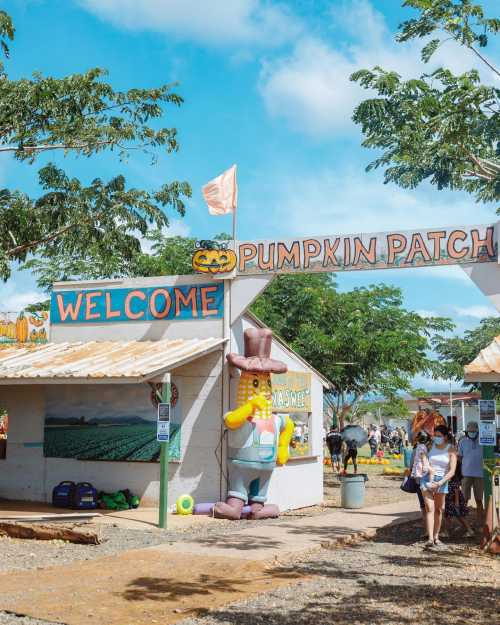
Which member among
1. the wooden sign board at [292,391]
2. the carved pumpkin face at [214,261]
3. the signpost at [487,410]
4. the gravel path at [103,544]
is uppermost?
the carved pumpkin face at [214,261]

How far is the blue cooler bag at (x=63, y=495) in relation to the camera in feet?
47.8

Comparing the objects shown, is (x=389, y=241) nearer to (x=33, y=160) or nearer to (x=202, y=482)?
(x=202, y=482)

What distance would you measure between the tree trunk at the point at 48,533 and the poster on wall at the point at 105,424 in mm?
3527

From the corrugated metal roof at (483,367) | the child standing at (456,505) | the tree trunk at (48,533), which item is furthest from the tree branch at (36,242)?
the child standing at (456,505)

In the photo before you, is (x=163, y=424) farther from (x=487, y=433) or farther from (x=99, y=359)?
(x=487, y=433)

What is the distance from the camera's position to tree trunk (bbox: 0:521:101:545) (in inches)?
417

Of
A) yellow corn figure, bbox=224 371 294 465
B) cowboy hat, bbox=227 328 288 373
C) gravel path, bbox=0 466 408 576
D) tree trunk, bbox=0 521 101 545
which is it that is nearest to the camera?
gravel path, bbox=0 466 408 576

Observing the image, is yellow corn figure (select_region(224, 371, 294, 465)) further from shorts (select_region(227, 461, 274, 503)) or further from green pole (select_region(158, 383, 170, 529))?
green pole (select_region(158, 383, 170, 529))

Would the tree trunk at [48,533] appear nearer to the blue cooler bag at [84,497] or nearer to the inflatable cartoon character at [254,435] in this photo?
the blue cooler bag at [84,497]

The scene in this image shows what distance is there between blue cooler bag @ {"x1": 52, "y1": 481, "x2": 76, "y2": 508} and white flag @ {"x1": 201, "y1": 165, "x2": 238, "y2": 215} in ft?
19.5

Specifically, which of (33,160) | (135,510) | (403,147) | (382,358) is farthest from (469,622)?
(382,358)

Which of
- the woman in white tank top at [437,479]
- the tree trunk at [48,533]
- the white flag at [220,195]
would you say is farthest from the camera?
the white flag at [220,195]

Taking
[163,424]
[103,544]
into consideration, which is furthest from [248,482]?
[103,544]

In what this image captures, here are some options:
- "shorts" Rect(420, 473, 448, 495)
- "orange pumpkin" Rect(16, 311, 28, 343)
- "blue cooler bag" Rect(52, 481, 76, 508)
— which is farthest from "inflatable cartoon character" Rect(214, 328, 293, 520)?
"orange pumpkin" Rect(16, 311, 28, 343)
